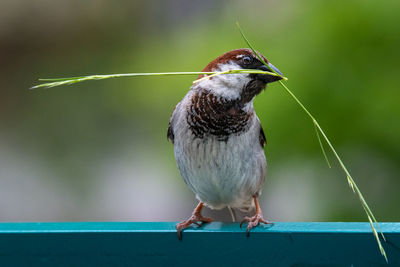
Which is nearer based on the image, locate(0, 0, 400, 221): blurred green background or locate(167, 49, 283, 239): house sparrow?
locate(167, 49, 283, 239): house sparrow

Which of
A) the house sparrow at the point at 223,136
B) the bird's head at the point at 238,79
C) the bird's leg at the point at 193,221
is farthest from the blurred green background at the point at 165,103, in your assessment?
the bird's head at the point at 238,79

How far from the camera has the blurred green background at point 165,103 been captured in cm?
305

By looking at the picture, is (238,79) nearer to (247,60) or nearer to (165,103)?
(247,60)

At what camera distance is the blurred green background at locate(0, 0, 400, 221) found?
120 inches

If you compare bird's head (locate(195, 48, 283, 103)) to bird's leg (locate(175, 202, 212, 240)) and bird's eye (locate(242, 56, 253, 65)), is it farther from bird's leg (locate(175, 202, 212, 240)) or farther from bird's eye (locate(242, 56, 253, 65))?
bird's leg (locate(175, 202, 212, 240))

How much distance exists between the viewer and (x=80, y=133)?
18.7 feet

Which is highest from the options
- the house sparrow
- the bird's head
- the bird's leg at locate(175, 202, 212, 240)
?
the bird's head

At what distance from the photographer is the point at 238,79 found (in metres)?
2.24
